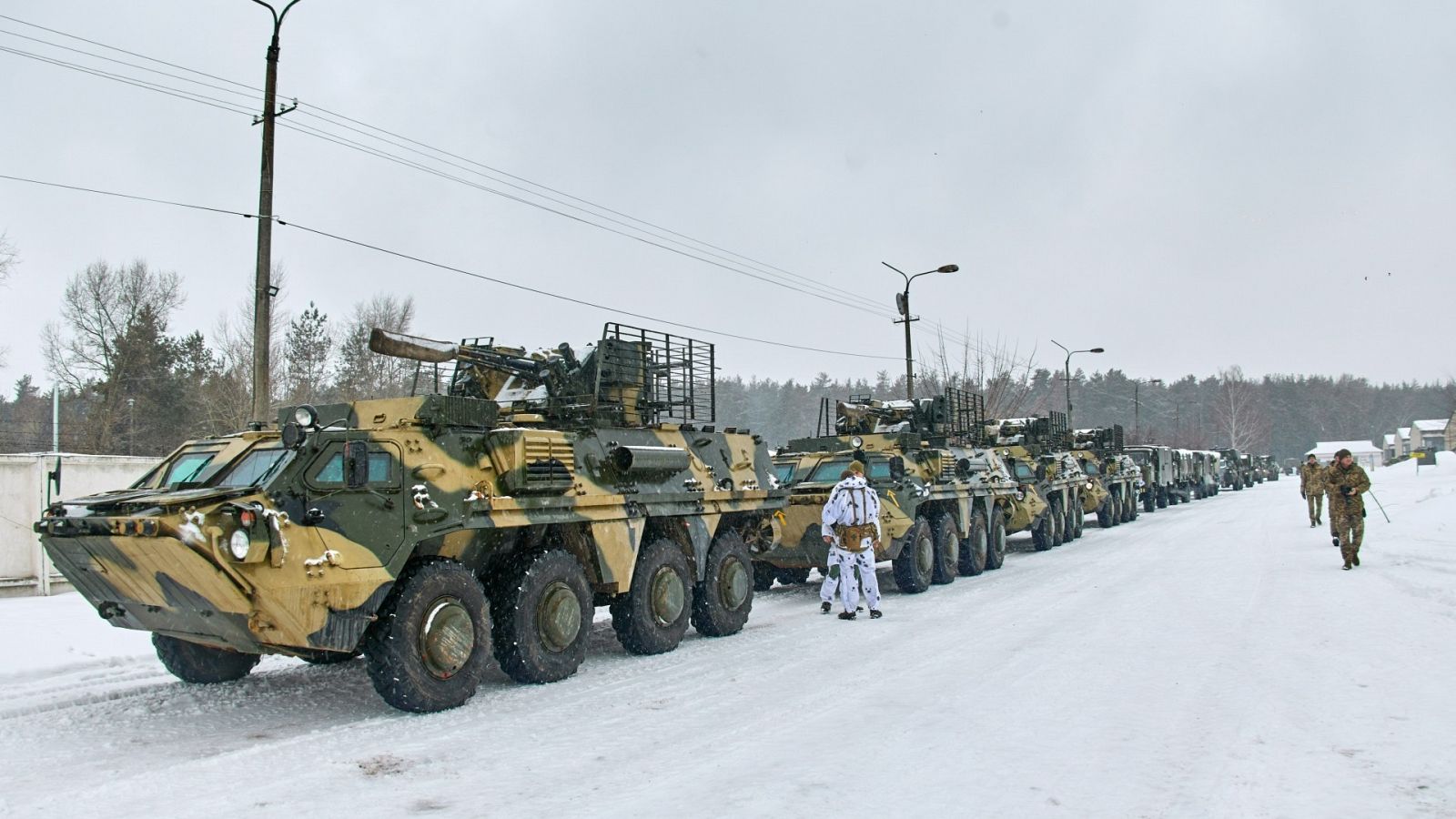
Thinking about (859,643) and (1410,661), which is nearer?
(1410,661)

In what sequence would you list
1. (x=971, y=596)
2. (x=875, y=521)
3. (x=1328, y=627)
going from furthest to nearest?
(x=971, y=596), (x=875, y=521), (x=1328, y=627)

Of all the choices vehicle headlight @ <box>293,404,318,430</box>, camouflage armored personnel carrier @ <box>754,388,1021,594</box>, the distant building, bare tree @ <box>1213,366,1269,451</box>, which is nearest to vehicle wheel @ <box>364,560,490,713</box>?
vehicle headlight @ <box>293,404,318,430</box>

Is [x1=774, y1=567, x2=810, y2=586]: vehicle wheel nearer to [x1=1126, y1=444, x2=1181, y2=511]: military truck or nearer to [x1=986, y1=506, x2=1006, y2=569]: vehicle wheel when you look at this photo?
[x1=986, y1=506, x2=1006, y2=569]: vehicle wheel

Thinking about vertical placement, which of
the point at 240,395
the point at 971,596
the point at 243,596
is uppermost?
the point at 240,395

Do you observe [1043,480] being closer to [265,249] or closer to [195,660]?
[265,249]

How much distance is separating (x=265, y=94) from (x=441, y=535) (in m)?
7.04

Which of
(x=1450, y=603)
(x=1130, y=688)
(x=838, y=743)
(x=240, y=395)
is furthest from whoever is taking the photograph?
(x=240, y=395)

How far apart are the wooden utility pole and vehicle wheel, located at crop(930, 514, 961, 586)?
28.2 ft

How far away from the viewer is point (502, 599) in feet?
26.4

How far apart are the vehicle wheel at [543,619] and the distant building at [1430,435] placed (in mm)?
91457

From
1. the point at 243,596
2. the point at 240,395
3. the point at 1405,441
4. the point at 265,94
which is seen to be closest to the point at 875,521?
the point at 243,596

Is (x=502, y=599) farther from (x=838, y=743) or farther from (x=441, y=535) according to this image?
(x=838, y=743)

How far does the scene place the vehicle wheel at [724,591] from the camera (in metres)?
10.4

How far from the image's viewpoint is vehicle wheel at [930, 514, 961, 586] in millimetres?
14875
